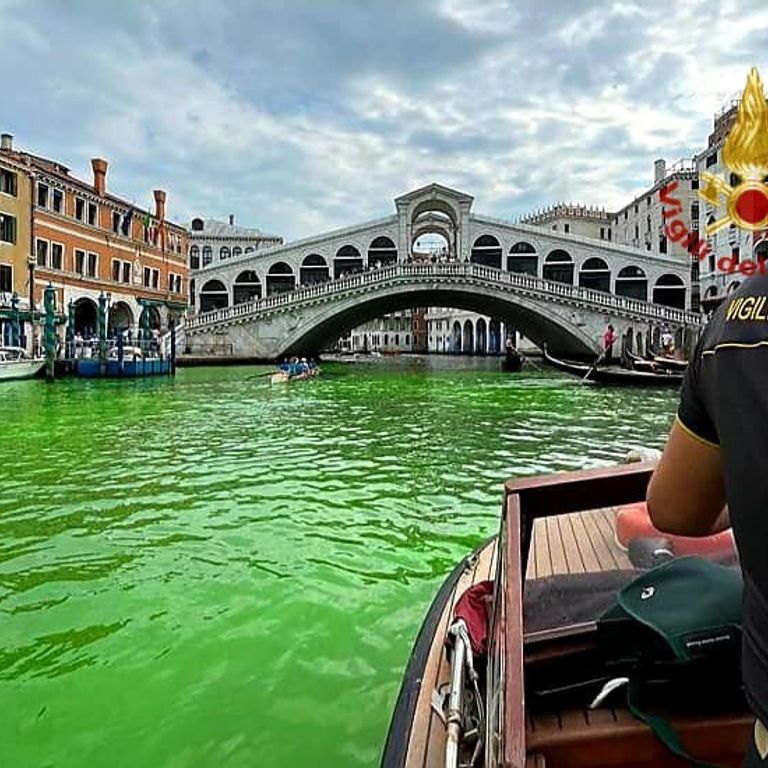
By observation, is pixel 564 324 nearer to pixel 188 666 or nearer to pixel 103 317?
pixel 103 317

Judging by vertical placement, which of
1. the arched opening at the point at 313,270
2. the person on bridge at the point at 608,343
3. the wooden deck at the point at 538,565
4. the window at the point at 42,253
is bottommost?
the wooden deck at the point at 538,565

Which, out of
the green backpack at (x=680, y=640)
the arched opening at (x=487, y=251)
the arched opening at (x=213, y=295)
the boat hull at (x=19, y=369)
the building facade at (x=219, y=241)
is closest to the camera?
the green backpack at (x=680, y=640)

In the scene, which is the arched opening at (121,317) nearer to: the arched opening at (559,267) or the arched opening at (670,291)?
the arched opening at (559,267)

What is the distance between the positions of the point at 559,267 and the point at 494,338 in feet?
40.5

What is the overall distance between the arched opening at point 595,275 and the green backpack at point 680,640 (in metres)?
31.8

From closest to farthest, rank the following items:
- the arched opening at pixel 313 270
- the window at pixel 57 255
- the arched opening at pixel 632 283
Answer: the window at pixel 57 255, the arched opening at pixel 632 283, the arched opening at pixel 313 270

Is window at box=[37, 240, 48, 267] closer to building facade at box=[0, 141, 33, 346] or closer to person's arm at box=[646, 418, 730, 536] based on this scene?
building facade at box=[0, 141, 33, 346]

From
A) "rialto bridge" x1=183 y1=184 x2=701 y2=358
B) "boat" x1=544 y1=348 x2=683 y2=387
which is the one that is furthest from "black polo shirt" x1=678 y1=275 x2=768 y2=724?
"rialto bridge" x1=183 y1=184 x2=701 y2=358

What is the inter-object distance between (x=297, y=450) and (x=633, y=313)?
59.2 feet

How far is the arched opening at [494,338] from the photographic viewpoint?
4408 centimetres

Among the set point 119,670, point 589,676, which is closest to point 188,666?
point 119,670

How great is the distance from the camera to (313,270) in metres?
33.7

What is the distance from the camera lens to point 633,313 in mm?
22906

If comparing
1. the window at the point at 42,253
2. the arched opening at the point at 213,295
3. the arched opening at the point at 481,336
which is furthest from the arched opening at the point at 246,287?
the arched opening at the point at 481,336
